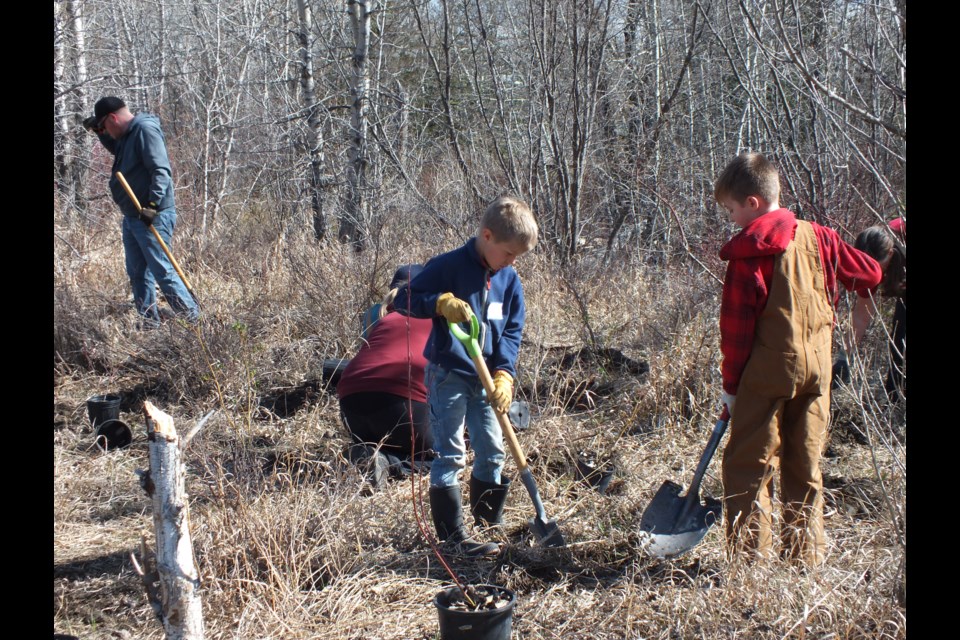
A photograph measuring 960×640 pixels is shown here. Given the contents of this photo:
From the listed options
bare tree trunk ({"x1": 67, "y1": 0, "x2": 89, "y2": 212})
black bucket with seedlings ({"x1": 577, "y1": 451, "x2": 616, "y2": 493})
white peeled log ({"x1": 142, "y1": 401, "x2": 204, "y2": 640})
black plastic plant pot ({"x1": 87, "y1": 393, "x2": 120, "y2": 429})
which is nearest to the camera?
white peeled log ({"x1": 142, "y1": 401, "x2": 204, "y2": 640})

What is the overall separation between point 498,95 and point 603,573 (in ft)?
15.4

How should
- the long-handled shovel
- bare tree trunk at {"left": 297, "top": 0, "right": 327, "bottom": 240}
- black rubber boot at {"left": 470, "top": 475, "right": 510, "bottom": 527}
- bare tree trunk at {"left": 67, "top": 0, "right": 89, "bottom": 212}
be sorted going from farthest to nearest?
1. bare tree trunk at {"left": 67, "top": 0, "right": 89, "bottom": 212}
2. bare tree trunk at {"left": 297, "top": 0, "right": 327, "bottom": 240}
3. the long-handled shovel
4. black rubber boot at {"left": 470, "top": 475, "right": 510, "bottom": 527}

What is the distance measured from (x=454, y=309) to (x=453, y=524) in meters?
0.96

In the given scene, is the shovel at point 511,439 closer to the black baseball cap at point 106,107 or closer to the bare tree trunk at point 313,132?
the black baseball cap at point 106,107

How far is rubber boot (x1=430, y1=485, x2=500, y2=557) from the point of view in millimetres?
3186

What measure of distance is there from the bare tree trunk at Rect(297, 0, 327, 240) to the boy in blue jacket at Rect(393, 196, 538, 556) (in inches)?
210

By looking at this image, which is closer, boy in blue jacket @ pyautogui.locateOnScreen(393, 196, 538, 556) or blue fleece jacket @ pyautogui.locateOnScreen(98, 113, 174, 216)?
boy in blue jacket @ pyautogui.locateOnScreen(393, 196, 538, 556)

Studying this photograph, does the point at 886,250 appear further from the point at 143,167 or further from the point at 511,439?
the point at 143,167

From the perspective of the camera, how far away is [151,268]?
646cm

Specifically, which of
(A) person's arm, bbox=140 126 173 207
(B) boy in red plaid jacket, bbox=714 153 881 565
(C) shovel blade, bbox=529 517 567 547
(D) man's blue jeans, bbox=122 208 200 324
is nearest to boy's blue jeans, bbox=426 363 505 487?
(C) shovel blade, bbox=529 517 567 547

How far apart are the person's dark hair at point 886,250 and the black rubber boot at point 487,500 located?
202 centimetres

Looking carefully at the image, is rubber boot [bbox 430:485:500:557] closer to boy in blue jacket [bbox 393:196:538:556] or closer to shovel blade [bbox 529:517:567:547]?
boy in blue jacket [bbox 393:196:538:556]
